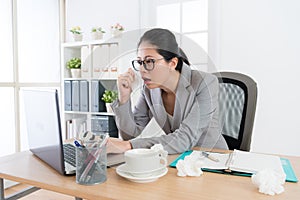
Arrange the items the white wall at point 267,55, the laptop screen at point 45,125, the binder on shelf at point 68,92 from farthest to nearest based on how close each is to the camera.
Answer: the binder on shelf at point 68,92 < the white wall at point 267,55 < the laptop screen at point 45,125

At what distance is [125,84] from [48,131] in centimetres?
29

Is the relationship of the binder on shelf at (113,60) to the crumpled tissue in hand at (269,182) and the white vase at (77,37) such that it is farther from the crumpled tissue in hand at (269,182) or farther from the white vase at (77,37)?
the white vase at (77,37)

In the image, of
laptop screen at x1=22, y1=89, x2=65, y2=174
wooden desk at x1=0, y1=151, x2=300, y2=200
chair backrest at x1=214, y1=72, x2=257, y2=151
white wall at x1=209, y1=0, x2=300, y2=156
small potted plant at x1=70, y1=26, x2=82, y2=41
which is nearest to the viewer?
wooden desk at x1=0, y1=151, x2=300, y2=200

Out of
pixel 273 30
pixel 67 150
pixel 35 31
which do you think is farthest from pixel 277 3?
pixel 35 31

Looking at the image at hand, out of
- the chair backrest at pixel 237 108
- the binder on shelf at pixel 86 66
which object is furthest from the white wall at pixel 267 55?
the binder on shelf at pixel 86 66

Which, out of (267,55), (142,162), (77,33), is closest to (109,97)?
(142,162)

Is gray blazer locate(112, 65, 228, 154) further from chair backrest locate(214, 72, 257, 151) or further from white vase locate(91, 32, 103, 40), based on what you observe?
white vase locate(91, 32, 103, 40)

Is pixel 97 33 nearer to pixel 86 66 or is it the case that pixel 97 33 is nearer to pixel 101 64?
pixel 86 66

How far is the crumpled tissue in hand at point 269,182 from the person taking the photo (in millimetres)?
638

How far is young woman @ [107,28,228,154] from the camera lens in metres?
0.88

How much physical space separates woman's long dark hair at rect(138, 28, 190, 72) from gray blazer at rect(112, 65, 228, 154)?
10cm

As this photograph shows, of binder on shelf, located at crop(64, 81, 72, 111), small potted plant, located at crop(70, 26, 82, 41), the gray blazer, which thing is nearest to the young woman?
the gray blazer

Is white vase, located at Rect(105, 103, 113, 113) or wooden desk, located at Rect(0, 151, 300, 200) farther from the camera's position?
white vase, located at Rect(105, 103, 113, 113)

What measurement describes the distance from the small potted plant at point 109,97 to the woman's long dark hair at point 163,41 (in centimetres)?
21
